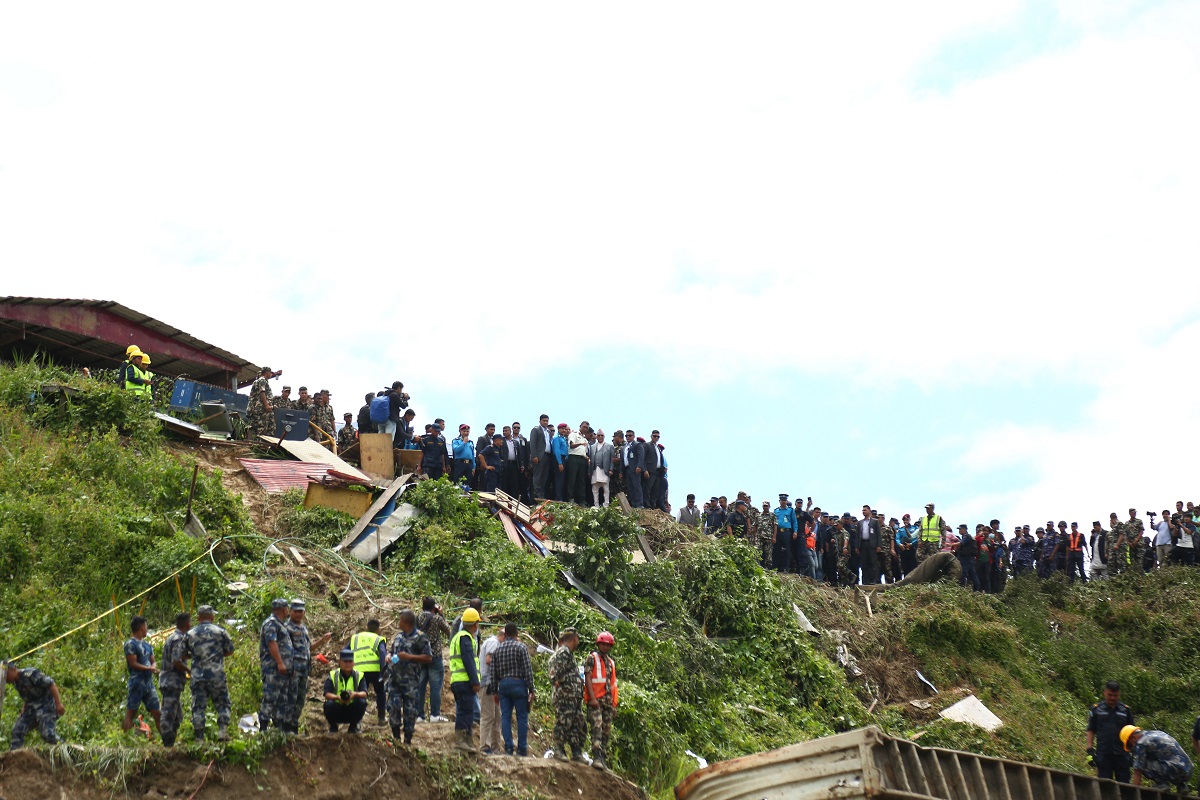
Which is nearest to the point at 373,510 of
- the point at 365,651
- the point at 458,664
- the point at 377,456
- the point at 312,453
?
the point at 377,456

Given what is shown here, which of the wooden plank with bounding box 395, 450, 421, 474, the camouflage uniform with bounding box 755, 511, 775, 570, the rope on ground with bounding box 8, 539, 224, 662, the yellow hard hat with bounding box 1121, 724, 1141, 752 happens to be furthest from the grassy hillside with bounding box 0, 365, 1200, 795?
the yellow hard hat with bounding box 1121, 724, 1141, 752

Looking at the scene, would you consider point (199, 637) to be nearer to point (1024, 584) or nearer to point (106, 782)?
point (106, 782)

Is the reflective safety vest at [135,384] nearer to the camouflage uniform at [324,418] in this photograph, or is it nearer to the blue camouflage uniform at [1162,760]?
the camouflage uniform at [324,418]

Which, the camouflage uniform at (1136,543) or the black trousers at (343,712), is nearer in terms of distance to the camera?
the black trousers at (343,712)

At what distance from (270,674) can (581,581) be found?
8.93 metres

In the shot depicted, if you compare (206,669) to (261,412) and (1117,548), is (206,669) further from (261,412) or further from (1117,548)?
(1117,548)

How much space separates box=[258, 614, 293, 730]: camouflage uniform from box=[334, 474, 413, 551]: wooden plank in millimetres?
7672

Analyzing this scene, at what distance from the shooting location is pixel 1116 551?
91.3 feet

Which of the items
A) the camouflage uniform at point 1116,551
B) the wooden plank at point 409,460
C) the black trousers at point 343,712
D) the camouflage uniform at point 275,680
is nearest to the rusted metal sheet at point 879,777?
the black trousers at point 343,712

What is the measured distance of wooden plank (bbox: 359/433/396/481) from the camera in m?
23.8

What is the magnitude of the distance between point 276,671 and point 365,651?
116 cm

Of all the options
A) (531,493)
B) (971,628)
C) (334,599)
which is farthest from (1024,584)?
(334,599)

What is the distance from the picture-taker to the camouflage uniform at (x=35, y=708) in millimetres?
10555

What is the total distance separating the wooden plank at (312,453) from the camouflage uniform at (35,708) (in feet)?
41.0
